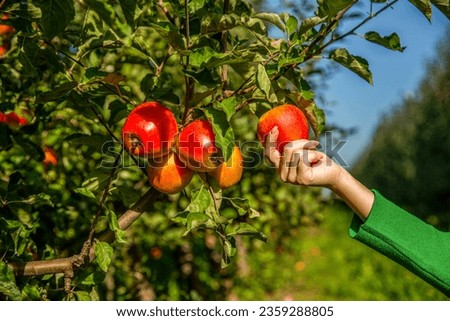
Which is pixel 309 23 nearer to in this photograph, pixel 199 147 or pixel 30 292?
pixel 199 147

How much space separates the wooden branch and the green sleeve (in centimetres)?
45

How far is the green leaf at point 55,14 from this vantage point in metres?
1.03

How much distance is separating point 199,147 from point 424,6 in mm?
476

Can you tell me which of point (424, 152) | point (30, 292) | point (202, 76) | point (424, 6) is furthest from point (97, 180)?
point (424, 152)

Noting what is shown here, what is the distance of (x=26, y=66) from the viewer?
→ 128 cm

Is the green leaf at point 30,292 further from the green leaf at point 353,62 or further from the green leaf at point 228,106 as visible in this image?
the green leaf at point 353,62

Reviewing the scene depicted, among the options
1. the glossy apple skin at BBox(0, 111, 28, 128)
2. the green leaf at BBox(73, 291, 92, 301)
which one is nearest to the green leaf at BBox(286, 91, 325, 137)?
the green leaf at BBox(73, 291, 92, 301)

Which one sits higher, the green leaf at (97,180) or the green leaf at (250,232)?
the green leaf at (250,232)

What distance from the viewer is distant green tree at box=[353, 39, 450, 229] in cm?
1164

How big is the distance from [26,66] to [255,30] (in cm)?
47

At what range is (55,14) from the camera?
1042 mm

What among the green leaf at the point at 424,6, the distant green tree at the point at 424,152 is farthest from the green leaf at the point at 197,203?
the distant green tree at the point at 424,152

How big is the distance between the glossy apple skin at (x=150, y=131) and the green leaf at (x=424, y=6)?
0.50 m

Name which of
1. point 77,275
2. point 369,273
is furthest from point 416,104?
point 77,275
